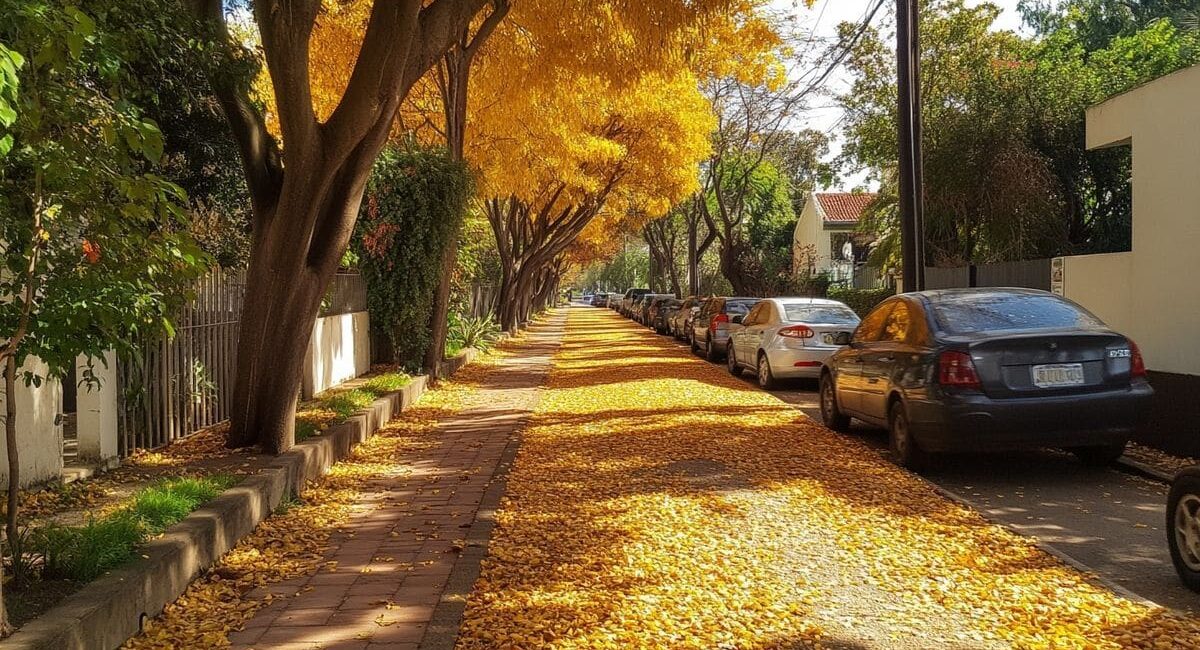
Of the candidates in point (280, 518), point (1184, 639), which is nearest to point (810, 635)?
point (1184, 639)

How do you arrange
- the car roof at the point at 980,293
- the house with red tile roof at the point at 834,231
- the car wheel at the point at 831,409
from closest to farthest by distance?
the car roof at the point at 980,293
the car wheel at the point at 831,409
the house with red tile roof at the point at 834,231

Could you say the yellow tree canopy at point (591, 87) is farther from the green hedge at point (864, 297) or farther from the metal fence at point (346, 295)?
the green hedge at point (864, 297)

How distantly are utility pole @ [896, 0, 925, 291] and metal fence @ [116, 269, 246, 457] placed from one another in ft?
27.6

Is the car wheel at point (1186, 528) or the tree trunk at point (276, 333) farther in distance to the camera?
the tree trunk at point (276, 333)

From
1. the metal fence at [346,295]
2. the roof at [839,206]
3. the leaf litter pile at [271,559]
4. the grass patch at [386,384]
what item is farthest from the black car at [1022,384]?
the roof at [839,206]

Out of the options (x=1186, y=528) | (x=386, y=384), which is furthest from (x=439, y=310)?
(x=1186, y=528)

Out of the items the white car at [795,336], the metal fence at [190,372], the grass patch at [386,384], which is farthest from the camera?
the white car at [795,336]

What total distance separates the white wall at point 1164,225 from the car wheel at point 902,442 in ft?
14.7

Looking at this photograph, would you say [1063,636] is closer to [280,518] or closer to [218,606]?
[218,606]

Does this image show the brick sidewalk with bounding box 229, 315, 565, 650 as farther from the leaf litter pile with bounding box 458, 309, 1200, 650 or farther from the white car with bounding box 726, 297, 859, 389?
the white car with bounding box 726, 297, 859, 389

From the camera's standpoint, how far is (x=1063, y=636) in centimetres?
452

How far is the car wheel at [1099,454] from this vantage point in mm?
8164

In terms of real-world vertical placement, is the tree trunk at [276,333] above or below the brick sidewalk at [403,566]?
above

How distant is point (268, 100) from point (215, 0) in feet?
31.4
